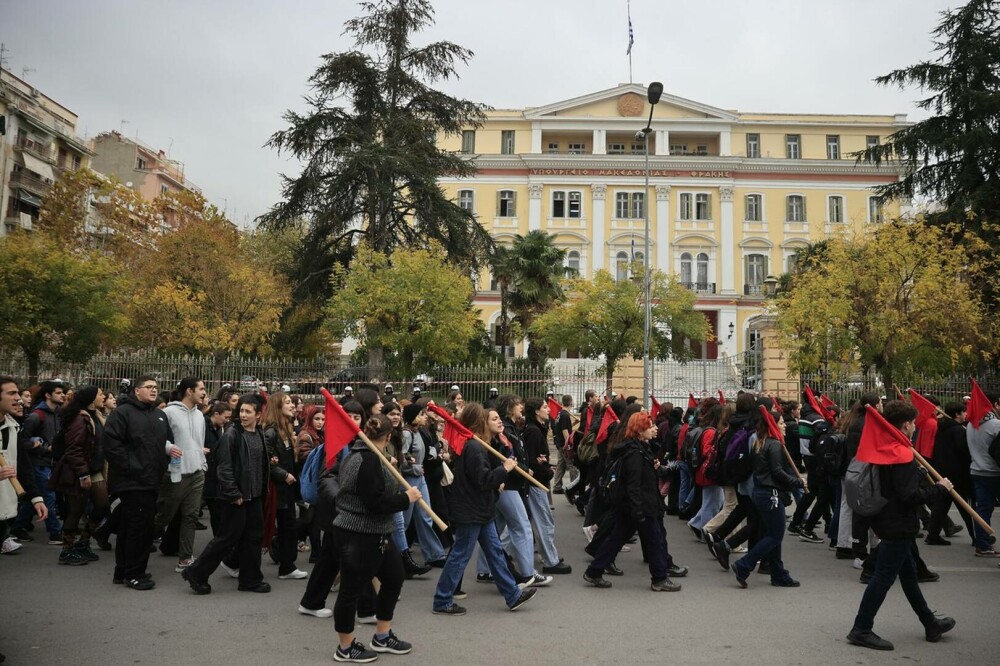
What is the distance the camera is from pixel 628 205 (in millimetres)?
51000

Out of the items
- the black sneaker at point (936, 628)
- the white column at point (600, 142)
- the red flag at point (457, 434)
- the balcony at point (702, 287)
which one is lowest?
the black sneaker at point (936, 628)

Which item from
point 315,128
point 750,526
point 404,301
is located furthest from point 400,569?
point 315,128

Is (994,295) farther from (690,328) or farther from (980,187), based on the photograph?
(690,328)

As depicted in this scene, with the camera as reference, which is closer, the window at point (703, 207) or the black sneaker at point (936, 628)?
the black sneaker at point (936, 628)

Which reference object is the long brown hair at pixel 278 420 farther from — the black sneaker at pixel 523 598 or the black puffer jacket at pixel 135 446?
the black sneaker at pixel 523 598

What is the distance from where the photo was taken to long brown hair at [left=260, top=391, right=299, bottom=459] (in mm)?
6883

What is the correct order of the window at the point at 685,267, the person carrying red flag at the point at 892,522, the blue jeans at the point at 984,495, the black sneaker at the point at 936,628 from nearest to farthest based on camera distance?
the person carrying red flag at the point at 892,522, the black sneaker at the point at 936,628, the blue jeans at the point at 984,495, the window at the point at 685,267

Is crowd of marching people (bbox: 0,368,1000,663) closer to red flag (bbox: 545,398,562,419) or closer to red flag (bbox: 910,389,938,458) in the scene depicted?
red flag (bbox: 910,389,938,458)

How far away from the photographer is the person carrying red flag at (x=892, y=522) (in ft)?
16.7

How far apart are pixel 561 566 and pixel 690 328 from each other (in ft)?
85.8

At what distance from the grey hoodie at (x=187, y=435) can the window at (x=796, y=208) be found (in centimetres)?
5023

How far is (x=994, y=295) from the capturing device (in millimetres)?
22641

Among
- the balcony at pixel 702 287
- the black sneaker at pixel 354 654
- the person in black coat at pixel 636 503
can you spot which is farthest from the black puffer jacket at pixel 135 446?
the balcony at pixel 702 287

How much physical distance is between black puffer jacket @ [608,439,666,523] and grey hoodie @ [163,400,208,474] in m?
4.02
